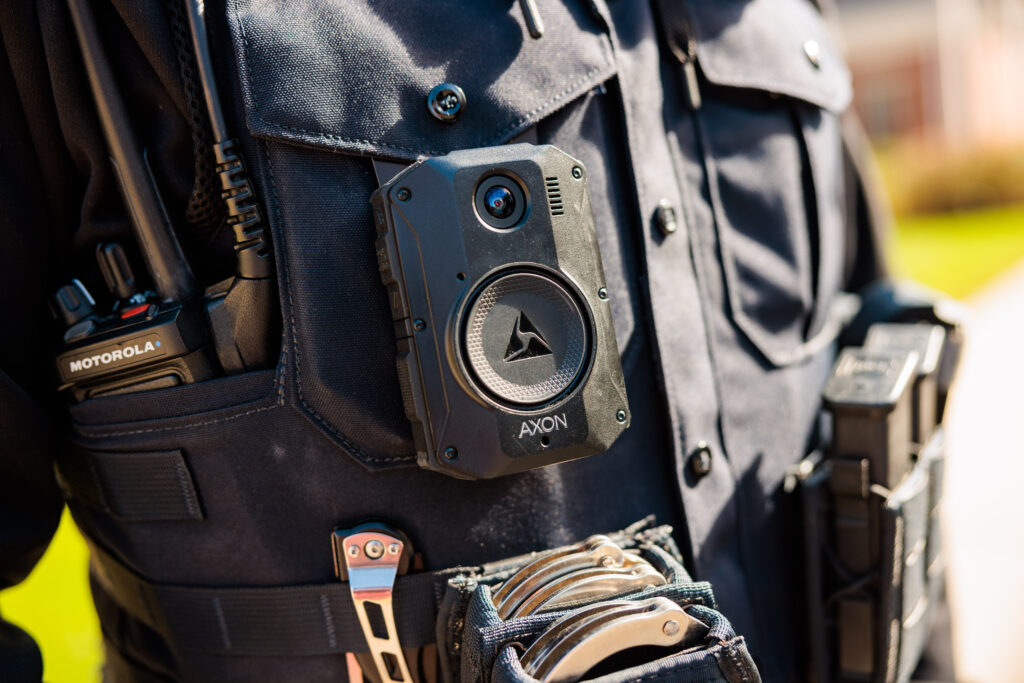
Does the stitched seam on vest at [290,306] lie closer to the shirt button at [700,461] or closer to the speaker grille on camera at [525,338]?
the speaker grille on camera at [525,338]

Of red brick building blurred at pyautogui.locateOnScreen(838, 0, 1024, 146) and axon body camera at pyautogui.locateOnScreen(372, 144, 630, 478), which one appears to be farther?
red brick building blurred at pyautogui.locateOnScreen(838, 0, 1024, 146)

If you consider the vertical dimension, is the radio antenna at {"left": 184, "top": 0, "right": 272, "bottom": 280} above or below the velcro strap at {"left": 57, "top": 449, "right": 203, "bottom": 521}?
above

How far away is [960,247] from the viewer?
10242mm

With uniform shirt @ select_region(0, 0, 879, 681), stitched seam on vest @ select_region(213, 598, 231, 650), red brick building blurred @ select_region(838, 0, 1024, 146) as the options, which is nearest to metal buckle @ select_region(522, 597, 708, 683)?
uniform shirt @ select_region(0, 0, 879, 681)

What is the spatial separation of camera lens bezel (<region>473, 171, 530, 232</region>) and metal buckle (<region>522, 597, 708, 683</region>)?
0.46 meters

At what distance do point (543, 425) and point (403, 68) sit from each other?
0.48 meters

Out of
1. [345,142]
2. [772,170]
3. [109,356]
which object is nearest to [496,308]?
[345,142]

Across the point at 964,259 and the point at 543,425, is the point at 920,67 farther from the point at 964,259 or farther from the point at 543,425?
the point at 543,425

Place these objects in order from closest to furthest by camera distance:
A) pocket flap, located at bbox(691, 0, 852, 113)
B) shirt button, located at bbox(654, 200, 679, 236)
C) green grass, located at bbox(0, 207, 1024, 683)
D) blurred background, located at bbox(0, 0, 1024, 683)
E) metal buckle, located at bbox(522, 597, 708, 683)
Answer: metal buckle, located at bbox(522, 597, 708, 683) < shirt button, located at bbox(654, 200, 679, 236) < pocket flap, located at bbox(691, 0, 852, 113) < green grass, located at bbox(0, 207, 1024, 683) < blurred background, located at bbox(0, 0, 1024, 683)

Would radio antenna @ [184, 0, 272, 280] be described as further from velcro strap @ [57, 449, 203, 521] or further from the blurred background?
→ the blurred background

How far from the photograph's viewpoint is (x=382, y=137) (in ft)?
3.30

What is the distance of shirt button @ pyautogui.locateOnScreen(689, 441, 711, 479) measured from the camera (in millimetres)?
1197

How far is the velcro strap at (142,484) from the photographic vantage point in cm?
103

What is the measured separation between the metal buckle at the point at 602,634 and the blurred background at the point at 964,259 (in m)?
1.13
